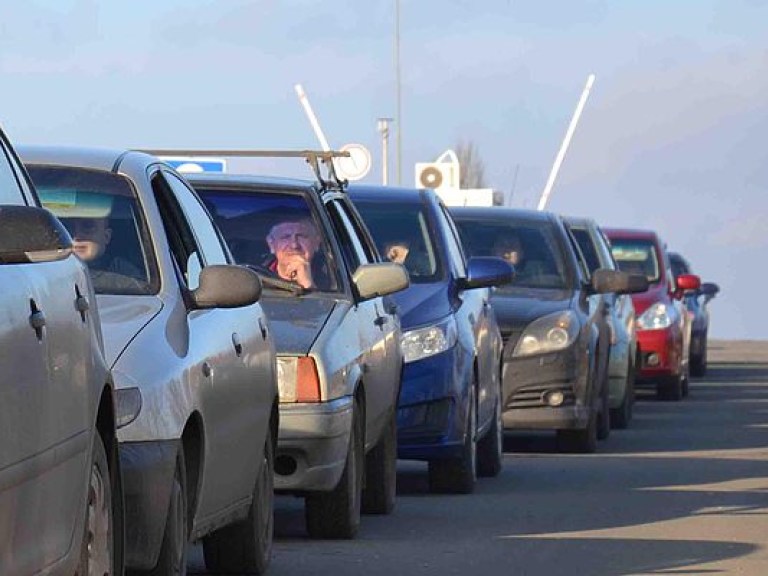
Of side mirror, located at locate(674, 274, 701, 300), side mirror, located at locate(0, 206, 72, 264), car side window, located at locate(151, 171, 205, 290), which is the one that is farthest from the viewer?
side mirror, located at locate(674, 274, 701, 300)

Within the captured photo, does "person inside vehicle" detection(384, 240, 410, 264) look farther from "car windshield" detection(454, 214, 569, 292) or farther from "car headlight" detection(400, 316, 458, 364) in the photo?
"car windshield" detection(454, 214, 569, 292)

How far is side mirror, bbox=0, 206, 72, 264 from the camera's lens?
6.14 meters

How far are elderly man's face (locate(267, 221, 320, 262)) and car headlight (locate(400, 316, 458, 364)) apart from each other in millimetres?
2102

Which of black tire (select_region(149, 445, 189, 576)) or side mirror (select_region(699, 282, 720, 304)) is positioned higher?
black tire (select_region(149, 445, 189, 576))

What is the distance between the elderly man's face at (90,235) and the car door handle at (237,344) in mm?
586

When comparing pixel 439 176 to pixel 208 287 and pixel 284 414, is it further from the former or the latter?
pixel 208 287

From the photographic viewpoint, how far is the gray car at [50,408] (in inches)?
243

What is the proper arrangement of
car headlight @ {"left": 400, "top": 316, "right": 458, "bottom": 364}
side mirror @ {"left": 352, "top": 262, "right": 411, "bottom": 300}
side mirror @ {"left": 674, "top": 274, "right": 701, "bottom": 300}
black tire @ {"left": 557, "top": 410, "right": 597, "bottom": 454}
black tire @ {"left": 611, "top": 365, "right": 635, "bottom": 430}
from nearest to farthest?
side mirror @ {"left": 352, "top": 262, "right": 411, "bottom": 300} < car headlight @ {"left": 400, "top": 316, "right": 458, "bottom": 364} < black tire @ {"left": 557, "top": 410, "right": 597, "bottom": 454} < black tire @ {"left": 611, "top": 365, "right": 635, "bottom": 430} < side mirror @ {"left": 674, "top": 274, "right": 701, "bottom": 300}

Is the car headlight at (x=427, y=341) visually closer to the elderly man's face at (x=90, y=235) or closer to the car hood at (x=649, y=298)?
the elderly man's face at (x=90, y=235)

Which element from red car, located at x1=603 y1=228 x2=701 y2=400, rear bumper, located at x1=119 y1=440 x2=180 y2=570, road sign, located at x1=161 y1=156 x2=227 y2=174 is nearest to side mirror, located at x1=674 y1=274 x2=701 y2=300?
red car, located at x1=603 y1=228 x2=701 y2=400

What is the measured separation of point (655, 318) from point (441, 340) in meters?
14.6

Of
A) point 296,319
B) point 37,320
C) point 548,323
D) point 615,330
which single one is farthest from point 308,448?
point 615,330

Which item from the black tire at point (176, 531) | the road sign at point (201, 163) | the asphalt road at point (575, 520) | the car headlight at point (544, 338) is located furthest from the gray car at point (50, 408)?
the road sign at point (201, 163)

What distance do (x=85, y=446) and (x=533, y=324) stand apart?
41.8ft
